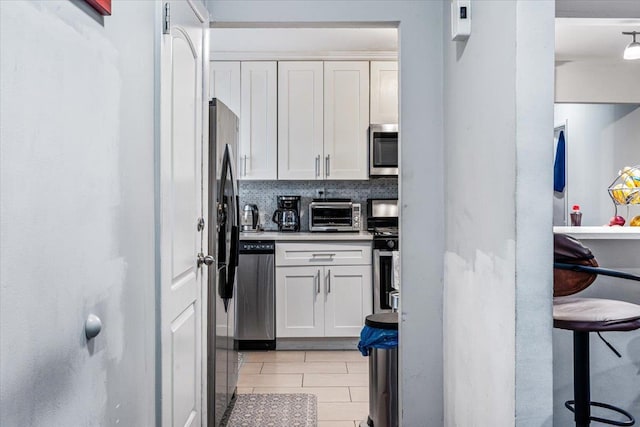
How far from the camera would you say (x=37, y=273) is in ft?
3.56

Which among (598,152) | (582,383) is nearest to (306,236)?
(598,152)

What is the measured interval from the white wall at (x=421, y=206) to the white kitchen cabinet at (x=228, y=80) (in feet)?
8.38

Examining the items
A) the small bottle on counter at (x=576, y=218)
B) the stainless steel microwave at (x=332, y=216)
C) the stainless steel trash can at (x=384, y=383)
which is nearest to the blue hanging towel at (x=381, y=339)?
the stainless steel trash can at (x=384, y=383)

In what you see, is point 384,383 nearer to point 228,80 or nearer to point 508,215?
point 508,215

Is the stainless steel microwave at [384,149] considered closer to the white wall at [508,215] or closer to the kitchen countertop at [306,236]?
the kitchen countertop at [306,236]

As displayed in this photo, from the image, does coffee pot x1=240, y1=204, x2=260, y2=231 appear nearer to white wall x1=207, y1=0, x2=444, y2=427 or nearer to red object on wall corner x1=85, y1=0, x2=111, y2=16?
white wall x1=207, y1=0, x2=444, y2=427

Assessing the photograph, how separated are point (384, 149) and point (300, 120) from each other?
2.61ft

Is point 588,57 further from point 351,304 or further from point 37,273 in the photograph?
→ point 37,273

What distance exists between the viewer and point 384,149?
4.98 metres

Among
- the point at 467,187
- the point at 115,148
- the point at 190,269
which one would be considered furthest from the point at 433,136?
the point at 115,148

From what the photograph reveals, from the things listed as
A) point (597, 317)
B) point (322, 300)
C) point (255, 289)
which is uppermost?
Answer: point (597, 317)

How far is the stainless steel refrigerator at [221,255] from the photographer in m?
2.83

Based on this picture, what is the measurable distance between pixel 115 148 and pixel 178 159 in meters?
0.61

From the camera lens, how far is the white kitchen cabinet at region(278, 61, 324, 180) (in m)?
5.09
